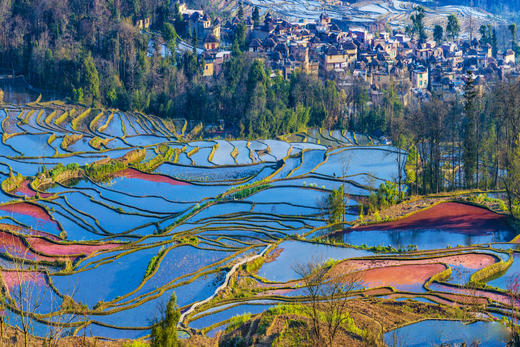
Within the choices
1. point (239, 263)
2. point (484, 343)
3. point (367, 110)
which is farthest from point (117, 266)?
point (367, 110)

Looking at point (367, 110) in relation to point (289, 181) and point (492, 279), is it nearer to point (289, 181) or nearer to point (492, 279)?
point (289, 181)

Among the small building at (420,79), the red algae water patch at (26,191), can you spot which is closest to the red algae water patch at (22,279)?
the red algae water patch at (26,191)

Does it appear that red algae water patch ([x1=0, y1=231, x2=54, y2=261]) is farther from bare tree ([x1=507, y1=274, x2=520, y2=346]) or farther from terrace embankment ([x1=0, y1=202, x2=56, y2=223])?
bare tree ([x1=507, y1=274, x2=520, y2=346])

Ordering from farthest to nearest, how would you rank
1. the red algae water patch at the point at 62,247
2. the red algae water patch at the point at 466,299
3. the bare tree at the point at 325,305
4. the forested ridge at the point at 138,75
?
the forested ridge at the point at 138,75 < the red algae water patch at the point at 62,247 < the red algae water patch at the point at 466,299 < the bare tree at the point at 325,305

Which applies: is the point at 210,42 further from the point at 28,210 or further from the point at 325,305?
the point at 325,305

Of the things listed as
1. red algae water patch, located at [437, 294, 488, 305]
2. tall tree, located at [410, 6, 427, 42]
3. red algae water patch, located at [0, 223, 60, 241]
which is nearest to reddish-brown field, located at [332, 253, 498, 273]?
red algae water patch, located at [437, 294, 488, 305]

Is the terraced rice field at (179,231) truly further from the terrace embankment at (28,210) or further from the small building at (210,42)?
the small building at (210,42)
